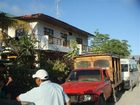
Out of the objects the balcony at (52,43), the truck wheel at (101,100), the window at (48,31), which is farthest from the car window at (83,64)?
the window at (48,31)

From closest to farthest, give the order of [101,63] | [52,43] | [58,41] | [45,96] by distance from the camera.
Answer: [45,96] → [101,63] → [52,43] → [58,41]

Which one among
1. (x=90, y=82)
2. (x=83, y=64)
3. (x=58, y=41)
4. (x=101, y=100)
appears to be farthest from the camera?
(x=58, y=41)

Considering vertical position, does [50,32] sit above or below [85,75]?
above

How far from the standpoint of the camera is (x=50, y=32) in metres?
32.5

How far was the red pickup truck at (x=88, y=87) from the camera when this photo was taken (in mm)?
11000

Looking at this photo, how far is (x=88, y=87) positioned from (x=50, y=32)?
21293 mm

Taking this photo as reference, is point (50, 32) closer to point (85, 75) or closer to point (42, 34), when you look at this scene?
point (42, 34)

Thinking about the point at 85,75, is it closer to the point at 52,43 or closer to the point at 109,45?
the point at 52,43

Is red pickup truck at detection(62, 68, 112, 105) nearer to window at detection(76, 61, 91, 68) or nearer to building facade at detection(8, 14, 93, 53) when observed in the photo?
window at detection(76, 61, 91, 68)

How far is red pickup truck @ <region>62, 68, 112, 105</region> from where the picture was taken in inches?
433

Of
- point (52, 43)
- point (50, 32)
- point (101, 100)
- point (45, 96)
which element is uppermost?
point (50, 32)

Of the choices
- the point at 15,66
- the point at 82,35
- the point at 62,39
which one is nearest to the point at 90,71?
the point at 15,66

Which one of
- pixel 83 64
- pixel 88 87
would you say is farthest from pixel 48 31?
pixel 88 87

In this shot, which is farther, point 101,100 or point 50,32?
point 50,32
